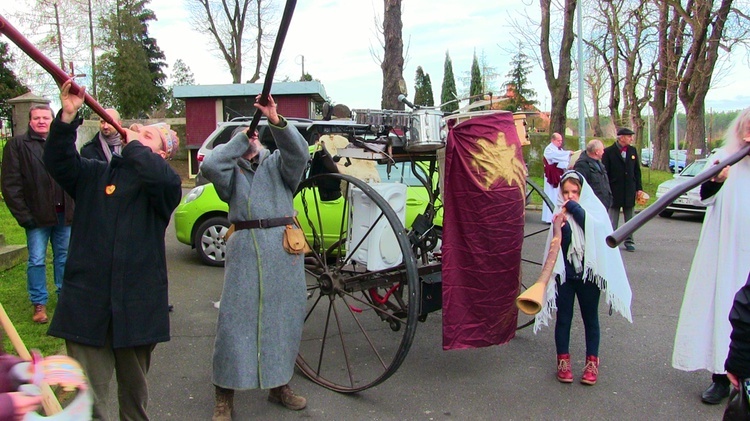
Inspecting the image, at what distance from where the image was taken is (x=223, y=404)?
3.42 metres

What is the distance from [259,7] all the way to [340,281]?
3060 centimetres

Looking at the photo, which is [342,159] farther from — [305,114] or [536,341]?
[305,114]

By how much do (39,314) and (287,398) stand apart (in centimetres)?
248

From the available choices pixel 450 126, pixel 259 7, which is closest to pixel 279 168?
pixel 450 126

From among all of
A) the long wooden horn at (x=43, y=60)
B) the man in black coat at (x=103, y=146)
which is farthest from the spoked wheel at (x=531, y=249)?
the man in black coat at (x=103, y=146)

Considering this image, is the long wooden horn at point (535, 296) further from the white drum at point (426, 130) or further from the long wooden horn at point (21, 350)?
the long wooden horn at point (21, 350)

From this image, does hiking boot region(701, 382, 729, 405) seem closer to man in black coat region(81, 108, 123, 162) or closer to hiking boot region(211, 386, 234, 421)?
hiking boot region(211, 386, 234, 421)

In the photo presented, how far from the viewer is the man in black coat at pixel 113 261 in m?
2.61

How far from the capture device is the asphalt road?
3.61 meters

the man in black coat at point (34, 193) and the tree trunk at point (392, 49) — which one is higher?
the tree trunk at point (392, 49)

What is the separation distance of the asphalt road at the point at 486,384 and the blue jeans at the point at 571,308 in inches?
10.6

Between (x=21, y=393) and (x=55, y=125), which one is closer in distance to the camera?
(x=21, y=393)

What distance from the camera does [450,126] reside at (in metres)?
3.81

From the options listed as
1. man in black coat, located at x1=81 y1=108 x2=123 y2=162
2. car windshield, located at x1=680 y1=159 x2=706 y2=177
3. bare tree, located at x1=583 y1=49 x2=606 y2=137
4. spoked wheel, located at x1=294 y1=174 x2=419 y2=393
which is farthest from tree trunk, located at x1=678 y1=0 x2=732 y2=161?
man in black coat, located at x1=81 y1=108 x2=123 y2=162
